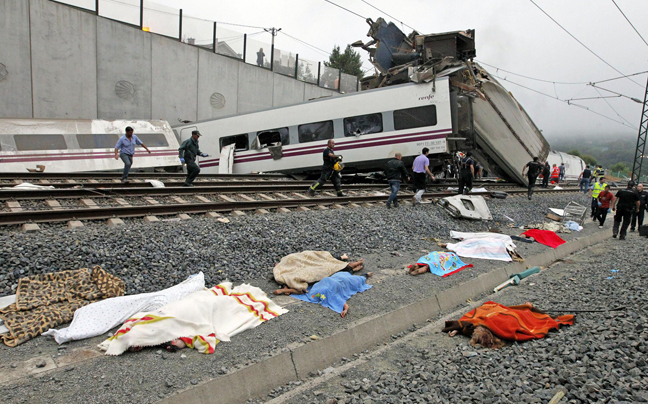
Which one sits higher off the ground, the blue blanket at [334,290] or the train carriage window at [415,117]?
the train carriage window at [415,117]

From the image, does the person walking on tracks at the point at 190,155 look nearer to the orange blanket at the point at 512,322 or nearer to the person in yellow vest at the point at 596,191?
the orange blanket at the point at 512,322

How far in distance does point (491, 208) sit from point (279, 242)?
8.97m

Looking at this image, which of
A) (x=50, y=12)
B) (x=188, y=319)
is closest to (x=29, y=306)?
(x=188, y=319)

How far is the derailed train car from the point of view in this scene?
48.3 ft

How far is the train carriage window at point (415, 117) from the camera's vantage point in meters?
14.7

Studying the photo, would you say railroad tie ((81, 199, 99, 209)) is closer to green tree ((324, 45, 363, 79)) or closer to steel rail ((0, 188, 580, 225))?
steel rail ((0, 188, 580, 225))

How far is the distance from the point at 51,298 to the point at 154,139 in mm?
16076

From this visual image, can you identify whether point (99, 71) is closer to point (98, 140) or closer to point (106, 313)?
point (98, 140)

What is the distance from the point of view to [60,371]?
332 centimetres

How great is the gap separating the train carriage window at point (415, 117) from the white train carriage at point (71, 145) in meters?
10.3

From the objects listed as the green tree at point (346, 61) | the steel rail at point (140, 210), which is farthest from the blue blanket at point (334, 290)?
Result: the green tree at point (346, 61)

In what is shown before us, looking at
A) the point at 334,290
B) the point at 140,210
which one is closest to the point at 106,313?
the point at 334,290

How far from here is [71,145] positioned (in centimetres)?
Answer: 1677

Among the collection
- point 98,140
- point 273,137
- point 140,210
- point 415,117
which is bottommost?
point 140,210
